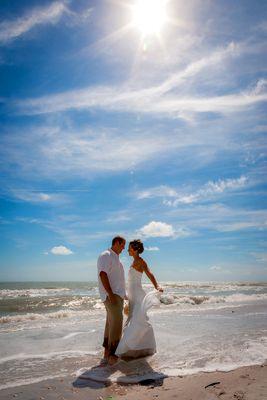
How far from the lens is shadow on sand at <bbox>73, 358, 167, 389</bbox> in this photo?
517cm

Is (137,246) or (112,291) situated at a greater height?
(137,246)

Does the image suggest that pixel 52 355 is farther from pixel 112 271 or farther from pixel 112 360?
pixel 112 271

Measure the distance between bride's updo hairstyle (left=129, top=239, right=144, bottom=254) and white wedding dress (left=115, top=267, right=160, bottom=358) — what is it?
0.45m

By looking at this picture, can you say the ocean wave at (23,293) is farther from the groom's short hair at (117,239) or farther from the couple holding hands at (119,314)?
the groom's short hair at (117,239)

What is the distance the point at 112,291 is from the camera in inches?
262

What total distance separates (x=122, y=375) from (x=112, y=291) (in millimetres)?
1551

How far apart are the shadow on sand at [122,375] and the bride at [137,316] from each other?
0.84 ft

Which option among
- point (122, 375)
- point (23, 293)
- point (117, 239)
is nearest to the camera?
point (122, 375)

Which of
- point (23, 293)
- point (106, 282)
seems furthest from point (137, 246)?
point (23, 293)

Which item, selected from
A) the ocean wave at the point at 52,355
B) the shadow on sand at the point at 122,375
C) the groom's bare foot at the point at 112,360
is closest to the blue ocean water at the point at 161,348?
the ocean wave at the point at 52,355

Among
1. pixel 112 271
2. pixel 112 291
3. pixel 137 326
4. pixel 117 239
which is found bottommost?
pixel 137 326

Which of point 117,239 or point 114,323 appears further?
point 117,239

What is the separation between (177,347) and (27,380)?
11.1 feet

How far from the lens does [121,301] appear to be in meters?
6.73
